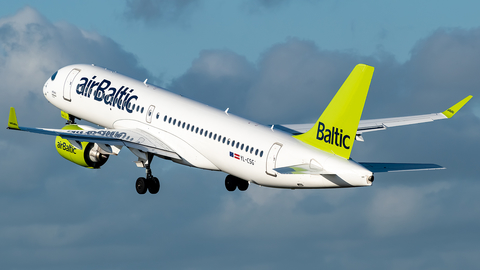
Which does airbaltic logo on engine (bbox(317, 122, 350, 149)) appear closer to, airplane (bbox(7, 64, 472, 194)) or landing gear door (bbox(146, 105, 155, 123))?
airplane (bbox(7, 64, 472, 194))

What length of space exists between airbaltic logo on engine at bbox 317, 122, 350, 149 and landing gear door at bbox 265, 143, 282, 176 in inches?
104

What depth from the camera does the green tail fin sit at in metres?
37.9

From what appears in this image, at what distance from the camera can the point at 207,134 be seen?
4575 centimetres

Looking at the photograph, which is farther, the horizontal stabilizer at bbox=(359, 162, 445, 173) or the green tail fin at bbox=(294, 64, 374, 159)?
the horizontal stabilizer at bbox=(359, 162, 445, 173)

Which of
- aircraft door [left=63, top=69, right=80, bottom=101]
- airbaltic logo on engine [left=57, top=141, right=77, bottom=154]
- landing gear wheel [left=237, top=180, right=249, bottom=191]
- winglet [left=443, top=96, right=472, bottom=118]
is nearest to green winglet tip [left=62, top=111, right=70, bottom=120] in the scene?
aircraft door [left=63, top=69, right=80, bottom=101]

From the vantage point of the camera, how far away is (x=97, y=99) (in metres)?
51.4

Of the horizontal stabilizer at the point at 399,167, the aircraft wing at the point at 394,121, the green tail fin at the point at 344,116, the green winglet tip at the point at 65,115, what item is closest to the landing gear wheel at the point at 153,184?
the aircraft wing at the point at 394,121

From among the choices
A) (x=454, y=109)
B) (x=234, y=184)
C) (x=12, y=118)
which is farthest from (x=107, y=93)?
(x=454, y=109)

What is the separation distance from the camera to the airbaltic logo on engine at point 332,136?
39.1 metres

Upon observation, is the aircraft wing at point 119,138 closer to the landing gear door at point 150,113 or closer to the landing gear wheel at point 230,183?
the landing gear door at point 150,113

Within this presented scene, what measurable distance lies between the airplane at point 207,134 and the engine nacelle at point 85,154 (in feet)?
0.20

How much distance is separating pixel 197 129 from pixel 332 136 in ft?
31.8

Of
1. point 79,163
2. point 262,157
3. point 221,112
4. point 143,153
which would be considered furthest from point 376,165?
point 79,163

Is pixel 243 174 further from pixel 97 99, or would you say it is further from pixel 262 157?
pixel 97 99
